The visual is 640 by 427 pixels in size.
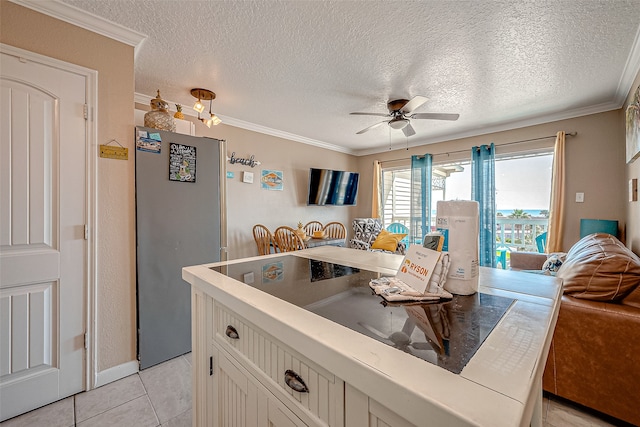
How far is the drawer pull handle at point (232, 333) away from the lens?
34.8 inches

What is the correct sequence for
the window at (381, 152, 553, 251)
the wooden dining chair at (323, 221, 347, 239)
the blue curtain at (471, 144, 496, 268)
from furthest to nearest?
the wooden dining chair at (323, 221, 347, 239) < the window at (381, 152, 553, 251) < the blue curtain at (471, 144, 496, 268)

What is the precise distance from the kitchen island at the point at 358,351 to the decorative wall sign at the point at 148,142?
124cm

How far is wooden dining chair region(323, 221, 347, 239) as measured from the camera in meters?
4.91

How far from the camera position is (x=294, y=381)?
0.65 m

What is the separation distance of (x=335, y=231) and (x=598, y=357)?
3.84 meters

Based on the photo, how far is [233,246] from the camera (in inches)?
144

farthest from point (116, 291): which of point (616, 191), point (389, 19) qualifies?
point (616, 191)

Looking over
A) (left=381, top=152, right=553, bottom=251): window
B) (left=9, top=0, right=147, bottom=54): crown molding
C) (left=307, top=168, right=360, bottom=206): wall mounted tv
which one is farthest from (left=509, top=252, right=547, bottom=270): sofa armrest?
(left=9, top=0, right=147, bottom=54): crown molding

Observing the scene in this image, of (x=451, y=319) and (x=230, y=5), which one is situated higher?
(x=230, y=5)

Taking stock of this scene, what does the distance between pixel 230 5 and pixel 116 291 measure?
202cm

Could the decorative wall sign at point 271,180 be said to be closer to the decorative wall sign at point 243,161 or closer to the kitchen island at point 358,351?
the decorative wall sign at point 243,161

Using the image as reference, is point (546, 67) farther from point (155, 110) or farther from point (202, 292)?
point (155, 110)

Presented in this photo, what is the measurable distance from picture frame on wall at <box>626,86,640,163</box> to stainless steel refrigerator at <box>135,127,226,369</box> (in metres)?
3.40

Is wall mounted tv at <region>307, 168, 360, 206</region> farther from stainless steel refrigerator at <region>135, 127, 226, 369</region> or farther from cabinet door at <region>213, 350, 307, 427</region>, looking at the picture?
cabinet door at <region>213, 350, 307, 427</region>
